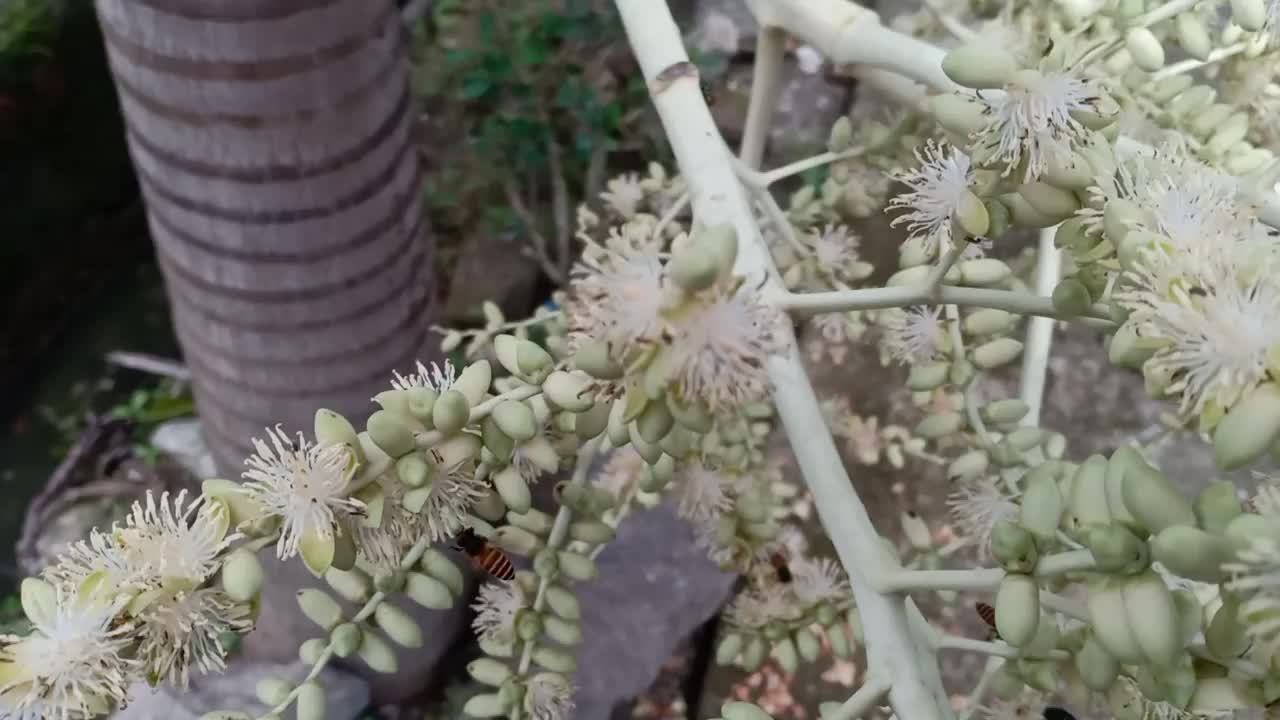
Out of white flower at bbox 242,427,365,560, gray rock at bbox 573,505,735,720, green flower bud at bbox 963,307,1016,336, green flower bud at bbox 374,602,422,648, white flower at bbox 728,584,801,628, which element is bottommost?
gray rock at bbox 573,505,735,720

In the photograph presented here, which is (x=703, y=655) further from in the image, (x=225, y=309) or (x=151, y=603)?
(x=151, y=603)

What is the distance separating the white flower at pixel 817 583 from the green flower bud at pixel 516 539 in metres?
0.18

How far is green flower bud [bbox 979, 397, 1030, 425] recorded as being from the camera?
1.82 ft

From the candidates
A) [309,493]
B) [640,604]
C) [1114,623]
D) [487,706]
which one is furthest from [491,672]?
[640,604]

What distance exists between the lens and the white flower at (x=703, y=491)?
0.60 metres

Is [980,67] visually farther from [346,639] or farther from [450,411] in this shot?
[346,639]

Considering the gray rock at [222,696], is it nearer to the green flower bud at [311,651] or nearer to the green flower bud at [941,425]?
the green flower bud at [311,651]

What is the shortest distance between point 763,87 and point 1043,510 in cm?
38

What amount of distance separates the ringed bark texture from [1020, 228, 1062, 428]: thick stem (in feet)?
1.34

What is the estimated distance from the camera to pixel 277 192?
61 centimetres

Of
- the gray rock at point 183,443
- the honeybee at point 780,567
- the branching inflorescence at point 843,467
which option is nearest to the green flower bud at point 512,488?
the branching inflorescence at point 843,467

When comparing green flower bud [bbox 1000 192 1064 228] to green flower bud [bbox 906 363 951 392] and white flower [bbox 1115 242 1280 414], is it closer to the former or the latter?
white flower [bbox 1115 242 1280 414]

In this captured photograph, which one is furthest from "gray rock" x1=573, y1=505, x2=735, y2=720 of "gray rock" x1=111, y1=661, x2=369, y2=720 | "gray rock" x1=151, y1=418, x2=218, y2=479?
"gray rock" x1=151, y1=418, x2=218, y2=479

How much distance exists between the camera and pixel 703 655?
3.65 ft
